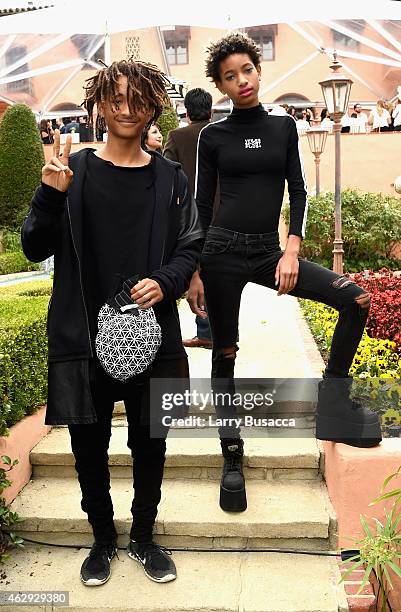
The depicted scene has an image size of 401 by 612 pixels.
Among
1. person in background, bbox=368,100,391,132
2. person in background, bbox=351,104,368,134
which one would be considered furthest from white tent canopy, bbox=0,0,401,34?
person in background, bbox=368,100,391,132

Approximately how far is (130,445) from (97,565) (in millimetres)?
578

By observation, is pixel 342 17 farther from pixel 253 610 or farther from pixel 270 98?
pixel 253 610

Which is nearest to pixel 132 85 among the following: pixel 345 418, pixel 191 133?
pixel 345 418

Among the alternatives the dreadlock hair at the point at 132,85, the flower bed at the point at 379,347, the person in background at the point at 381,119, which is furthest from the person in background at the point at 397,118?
the dreadlock hair at the point at 132,85

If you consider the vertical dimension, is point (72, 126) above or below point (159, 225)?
above

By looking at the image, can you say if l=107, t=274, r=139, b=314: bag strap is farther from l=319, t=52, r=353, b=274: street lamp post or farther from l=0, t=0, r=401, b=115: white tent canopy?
l=0, t=0, r=401, b=115: white tent canopy

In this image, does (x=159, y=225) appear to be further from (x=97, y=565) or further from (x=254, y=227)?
(x=97, y=565)

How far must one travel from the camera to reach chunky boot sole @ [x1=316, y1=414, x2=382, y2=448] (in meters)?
2.90

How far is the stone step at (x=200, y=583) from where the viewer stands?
A: 2.65 metres

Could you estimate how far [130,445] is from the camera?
8.77 feet

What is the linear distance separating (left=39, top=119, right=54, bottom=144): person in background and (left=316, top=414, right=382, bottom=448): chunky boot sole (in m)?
16.1

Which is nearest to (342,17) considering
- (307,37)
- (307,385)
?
(307,37)

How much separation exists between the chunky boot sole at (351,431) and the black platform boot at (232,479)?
448 mm

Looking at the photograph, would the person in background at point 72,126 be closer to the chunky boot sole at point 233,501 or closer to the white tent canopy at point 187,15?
the white tent canopy at point 187,15
